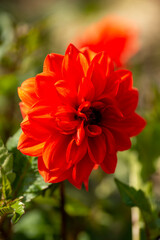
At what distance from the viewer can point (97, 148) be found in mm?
741

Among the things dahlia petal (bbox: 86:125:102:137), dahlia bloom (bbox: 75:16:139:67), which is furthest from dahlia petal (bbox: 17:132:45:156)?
dahlia bloom (bbox: 75:16:139:67)

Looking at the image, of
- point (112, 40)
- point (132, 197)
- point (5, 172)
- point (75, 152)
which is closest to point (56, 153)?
point (75, 152)

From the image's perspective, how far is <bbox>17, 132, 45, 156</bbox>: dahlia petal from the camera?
0.72 m

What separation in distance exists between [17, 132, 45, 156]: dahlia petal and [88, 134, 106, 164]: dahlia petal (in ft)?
0.37

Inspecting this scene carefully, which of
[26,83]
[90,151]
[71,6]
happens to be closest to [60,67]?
[26,83]

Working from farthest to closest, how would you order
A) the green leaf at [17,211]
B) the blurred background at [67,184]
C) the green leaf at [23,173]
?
the blurred background at [67,184], the green leaf at [23,173], the green leaf at [17,211]

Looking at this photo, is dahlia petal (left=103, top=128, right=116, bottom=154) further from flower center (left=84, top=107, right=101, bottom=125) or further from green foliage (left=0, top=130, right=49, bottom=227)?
green foliage (left=0, top=130, right=49, bottom=227)

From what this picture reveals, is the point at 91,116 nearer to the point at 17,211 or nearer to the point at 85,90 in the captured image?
the point at 85,90

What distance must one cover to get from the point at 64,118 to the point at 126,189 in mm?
268

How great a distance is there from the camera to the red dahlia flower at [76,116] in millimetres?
703

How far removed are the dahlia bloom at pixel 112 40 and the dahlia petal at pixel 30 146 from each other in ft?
2.28

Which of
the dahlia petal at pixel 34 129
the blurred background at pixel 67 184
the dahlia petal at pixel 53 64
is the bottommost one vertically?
the blurred background at pixel 67 184

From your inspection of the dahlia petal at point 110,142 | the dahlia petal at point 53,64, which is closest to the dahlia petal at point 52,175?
the dahlia petal at point 110,142

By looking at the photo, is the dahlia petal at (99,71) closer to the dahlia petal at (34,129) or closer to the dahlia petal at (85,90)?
the dahlia petal at (85,90)
